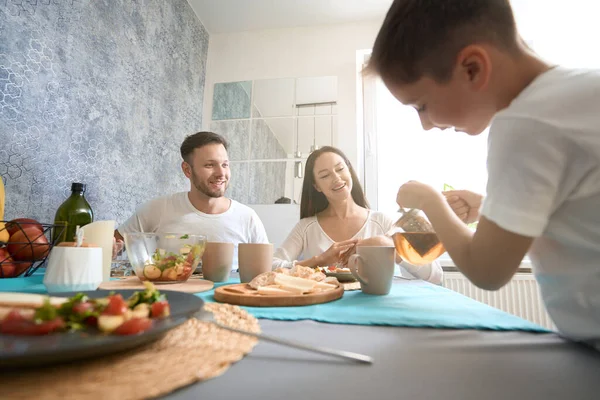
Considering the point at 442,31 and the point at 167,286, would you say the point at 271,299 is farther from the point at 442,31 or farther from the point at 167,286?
the point at 442,31

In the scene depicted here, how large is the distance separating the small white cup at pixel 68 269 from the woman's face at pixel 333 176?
128cm

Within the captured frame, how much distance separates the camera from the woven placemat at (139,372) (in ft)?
0.79

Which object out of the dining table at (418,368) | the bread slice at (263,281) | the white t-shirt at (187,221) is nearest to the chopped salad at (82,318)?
the dining table at (418,368)

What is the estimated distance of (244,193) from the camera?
285 cm

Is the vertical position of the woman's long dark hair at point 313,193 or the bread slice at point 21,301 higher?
the woman's long dark hair at point 313,193

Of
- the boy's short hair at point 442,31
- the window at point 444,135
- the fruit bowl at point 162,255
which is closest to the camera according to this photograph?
the boy's short hair at point 442,31

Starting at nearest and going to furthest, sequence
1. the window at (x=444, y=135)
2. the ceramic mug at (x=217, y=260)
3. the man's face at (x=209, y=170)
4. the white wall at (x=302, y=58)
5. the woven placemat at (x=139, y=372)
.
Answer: the woven placemat at (x=139, y=372) < the ceramic mug at (x=217, y=260) < the man's face at (x=209, y=170) < the window at (x=444, y=135) < the white wall at (x=302, y=58)

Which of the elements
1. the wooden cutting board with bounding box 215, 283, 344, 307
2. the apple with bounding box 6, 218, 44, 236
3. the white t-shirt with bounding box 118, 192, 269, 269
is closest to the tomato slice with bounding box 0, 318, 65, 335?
the wooden cutting board with bounding box 215, 283, 344, 307

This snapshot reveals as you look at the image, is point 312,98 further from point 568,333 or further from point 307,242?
point 568,333

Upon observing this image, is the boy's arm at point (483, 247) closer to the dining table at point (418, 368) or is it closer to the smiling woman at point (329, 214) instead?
the dining table at point (418, 368)

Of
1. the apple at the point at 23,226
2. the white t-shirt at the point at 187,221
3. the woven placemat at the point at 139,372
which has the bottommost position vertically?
the woven placemat at the point at 139,372

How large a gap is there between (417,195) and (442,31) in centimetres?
28

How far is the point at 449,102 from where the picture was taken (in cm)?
57

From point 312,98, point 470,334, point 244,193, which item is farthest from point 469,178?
point 470,334
